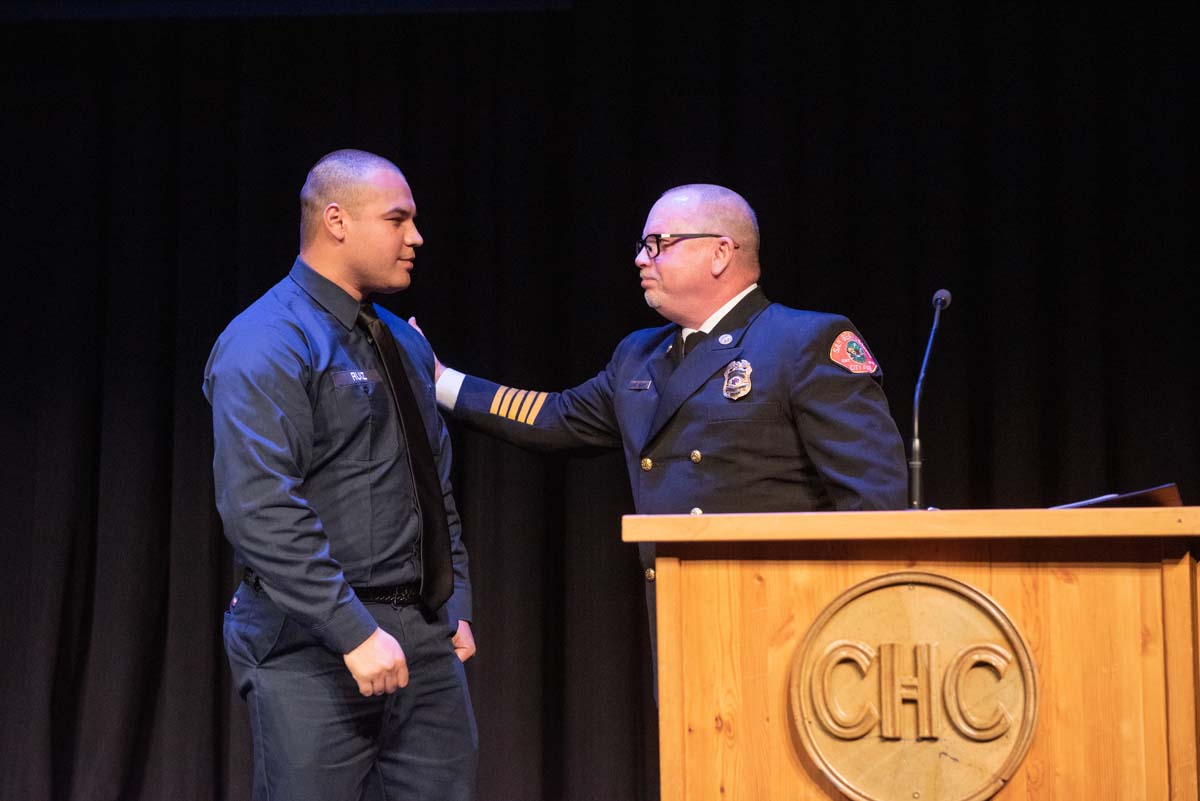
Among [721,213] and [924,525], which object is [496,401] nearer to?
[721,213]

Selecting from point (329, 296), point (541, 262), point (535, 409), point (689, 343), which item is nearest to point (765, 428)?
point (689, 343)

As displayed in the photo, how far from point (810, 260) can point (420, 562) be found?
1843 mm

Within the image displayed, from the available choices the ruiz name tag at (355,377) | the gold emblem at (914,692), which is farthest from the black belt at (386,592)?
the gold emblem at (914,692)

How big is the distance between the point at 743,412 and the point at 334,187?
1.00 m

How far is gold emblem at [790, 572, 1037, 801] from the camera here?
159 cm

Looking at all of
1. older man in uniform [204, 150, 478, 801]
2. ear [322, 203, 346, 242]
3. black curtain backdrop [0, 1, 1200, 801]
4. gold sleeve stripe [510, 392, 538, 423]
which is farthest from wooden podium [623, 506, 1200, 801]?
black curtain backdrop [0, 1, 1200, 801]

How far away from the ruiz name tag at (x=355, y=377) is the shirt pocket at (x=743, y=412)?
2.46 ft

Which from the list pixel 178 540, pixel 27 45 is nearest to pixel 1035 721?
pixel 178 540

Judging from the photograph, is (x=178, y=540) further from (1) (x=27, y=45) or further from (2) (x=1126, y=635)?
(2) (x=1126, y=635)

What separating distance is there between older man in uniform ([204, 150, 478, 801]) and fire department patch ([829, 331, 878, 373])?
0.90 meters

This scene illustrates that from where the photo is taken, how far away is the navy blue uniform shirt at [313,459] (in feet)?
6.79

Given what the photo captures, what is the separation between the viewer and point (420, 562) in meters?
2.37

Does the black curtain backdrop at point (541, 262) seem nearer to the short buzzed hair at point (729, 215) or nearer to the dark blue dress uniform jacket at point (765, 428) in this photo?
the short buzzed hair at point (729, 215)

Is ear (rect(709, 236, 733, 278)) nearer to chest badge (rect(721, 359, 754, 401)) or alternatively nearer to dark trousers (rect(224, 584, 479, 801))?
chest badge (rect(721, 359, 754, 401))
